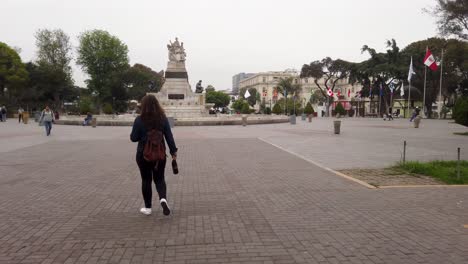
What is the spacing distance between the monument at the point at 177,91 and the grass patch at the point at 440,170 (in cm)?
3373

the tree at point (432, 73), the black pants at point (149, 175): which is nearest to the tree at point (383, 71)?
the tree at point (432, 73)

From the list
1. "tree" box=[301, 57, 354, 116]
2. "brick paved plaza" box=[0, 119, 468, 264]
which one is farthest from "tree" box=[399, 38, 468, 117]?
"brick paved plaza" box=[0, 119, 468, 264]

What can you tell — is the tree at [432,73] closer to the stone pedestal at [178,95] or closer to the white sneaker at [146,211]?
the stone pedestal at [178,95]

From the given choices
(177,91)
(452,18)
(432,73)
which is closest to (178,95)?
(177,91)

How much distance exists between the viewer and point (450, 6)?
95.6 feet

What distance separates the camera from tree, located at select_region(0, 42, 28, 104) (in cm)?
5506

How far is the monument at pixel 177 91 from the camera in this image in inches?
1676

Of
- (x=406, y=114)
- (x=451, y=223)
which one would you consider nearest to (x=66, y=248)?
(x=451, y=223)

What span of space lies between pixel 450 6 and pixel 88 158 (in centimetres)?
2962

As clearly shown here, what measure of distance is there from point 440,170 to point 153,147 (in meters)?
7.37

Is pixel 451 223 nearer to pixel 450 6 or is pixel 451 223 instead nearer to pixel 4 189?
pixel 4 189

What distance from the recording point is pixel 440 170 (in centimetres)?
923

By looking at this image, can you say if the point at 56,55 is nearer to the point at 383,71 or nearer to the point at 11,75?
the point at 11,75

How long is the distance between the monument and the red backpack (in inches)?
1434
